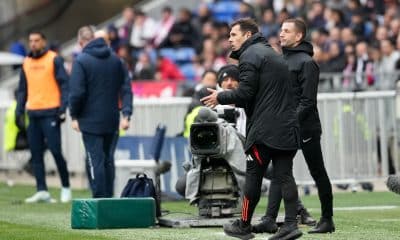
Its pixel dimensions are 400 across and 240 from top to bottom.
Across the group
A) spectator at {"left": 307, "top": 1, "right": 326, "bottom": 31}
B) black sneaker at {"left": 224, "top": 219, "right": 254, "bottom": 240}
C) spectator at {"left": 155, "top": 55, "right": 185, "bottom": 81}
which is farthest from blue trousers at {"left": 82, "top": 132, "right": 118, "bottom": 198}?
spectator at {"left": 307, "top": 1, "right": 326, "bottom": 31}

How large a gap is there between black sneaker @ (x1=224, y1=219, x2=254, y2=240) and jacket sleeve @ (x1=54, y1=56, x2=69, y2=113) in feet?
20.8

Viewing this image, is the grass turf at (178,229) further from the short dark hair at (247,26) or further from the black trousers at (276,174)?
the short dark hair at (247,26)

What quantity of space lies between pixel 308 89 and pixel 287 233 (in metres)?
1.63

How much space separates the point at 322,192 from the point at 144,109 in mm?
8829

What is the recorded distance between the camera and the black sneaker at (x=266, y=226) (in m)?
13.1

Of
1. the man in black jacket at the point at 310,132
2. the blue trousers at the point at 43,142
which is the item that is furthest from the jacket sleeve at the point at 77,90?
the man in black jacket at the point at 310,132

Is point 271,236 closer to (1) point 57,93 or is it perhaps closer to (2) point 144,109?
(1) point 57,93

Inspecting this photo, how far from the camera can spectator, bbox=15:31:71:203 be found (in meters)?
18.6

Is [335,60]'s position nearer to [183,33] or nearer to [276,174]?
[183,33]

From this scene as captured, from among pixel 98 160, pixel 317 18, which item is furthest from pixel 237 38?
pixel 317 18

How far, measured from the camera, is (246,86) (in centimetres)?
1229

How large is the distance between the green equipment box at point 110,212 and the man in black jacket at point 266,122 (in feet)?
5.45

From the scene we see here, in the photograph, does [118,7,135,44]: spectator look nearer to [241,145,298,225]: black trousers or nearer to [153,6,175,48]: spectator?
[153,6,175,48]: spectator

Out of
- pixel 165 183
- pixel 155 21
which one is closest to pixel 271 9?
pixel 155 21
